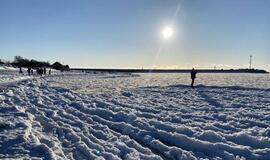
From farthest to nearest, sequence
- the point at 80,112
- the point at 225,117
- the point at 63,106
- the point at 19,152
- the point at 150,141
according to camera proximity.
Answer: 1. the point at 63,106
2. the point at 80,112
3. the point at 225,117
4. the point at 150,141
5. the point at 19,152

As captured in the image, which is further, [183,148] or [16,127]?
[16,127]

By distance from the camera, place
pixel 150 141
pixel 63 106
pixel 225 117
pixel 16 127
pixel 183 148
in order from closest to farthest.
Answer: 1. pixel 183 148
2. pixel 150 141
3. pixel 16 127
4. pixel 225 117
5. pixel 63 106

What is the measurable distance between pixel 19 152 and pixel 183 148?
450cm

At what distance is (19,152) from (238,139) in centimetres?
640

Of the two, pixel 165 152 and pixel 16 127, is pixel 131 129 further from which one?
pixel 16 127

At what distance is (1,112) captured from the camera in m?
15.2

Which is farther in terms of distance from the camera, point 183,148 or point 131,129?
point 131,129

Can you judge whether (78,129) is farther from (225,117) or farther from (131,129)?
(225,117)

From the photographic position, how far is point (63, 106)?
61.2 feet

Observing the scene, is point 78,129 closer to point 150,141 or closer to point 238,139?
point 150,141

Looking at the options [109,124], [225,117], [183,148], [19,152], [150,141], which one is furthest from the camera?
[225,117]

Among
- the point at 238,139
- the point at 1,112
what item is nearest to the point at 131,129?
the point at 238,139

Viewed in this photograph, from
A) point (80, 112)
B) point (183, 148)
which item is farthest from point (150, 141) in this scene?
point (80, 112)

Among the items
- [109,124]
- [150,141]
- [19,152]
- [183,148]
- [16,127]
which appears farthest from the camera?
[109,124]
